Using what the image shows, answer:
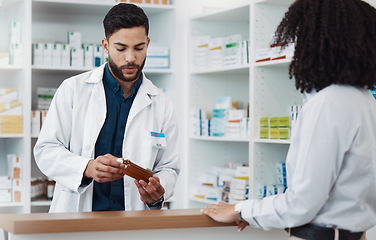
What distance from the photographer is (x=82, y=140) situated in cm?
242

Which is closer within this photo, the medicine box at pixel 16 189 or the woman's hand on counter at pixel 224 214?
the woman's hand on counter at pixel 224 214

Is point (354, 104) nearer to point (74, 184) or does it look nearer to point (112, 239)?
point (112, 239)

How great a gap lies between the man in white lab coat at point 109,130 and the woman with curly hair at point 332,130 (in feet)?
2.94

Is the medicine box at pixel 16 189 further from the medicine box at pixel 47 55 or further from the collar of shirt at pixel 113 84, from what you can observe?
the collar of shirt at pixel 113 84

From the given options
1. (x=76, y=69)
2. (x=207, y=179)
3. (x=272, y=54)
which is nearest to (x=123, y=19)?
(x=272, y=54)

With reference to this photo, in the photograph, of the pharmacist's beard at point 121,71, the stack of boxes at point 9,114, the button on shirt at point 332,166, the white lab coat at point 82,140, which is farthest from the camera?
the stack of boxes at point 9,114

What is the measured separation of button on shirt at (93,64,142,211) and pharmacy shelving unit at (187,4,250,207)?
187 cm

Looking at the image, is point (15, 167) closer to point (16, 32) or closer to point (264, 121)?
point (16, 32)

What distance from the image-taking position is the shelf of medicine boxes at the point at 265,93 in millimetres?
3744

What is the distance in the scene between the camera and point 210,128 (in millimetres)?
4293

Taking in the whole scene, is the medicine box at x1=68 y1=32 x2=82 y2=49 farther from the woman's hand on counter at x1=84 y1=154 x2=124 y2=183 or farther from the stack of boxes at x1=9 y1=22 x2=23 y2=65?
the woman's hand on counter at x1=84 y1=154 x2=124 y2=183

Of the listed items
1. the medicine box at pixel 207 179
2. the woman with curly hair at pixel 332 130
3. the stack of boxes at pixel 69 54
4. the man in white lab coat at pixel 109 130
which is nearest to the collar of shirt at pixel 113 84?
the man in white lab coat at pixel 109 130

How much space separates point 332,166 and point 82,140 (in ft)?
4.33

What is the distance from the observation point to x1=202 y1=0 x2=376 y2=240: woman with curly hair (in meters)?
1.44
